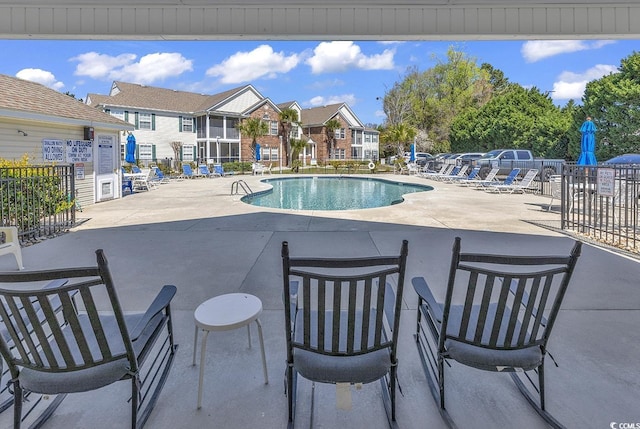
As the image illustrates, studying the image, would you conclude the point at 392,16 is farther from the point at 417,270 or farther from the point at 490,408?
the point at 490,408

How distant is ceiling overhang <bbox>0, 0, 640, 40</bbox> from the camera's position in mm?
4895

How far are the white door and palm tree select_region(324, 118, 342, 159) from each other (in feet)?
95.9

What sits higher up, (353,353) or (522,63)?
(522,63)

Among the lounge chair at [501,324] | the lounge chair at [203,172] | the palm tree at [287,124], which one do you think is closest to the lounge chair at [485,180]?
the lounge chair at [501,324]

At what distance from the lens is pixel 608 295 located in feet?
12.9

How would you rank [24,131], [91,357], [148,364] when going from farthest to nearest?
1. [24,131]
2. [148,364]
3. [91,357]

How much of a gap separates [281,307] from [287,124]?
115ft

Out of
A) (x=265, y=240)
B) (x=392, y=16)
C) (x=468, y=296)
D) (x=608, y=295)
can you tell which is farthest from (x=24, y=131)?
(x=608, y=295)

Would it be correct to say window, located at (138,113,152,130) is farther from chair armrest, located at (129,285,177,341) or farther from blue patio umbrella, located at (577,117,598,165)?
chair armrest, located at (129,285,177,341)

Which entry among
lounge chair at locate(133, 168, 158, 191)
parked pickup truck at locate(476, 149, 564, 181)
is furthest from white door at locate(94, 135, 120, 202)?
parked pickup truck at locate(476, 149, 564, 181)

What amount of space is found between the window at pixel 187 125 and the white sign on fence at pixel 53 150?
2216 centimetres

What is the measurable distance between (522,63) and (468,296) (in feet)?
147

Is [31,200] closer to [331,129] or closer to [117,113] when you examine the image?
[117,113]

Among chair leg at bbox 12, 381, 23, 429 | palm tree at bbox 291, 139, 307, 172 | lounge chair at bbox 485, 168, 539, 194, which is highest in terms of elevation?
palm tree at bbox 291, 139, 307, 172
